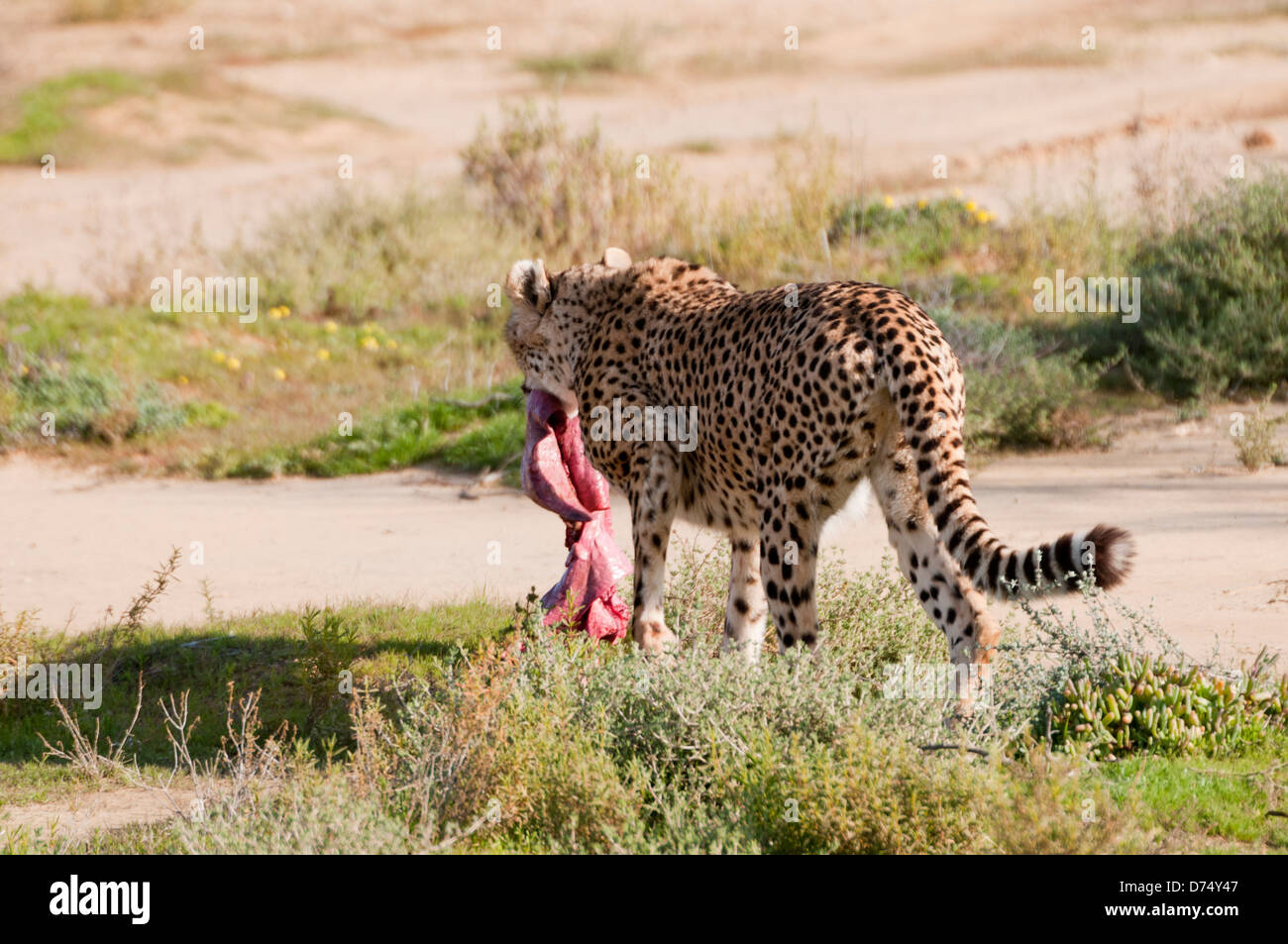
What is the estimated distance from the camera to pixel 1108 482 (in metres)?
8.85

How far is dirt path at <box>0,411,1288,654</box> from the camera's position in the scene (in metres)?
7.08

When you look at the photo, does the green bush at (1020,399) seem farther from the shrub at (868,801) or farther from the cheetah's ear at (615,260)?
the shrub at (868,801)

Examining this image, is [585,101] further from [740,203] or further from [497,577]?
[497,577]

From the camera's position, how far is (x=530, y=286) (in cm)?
614

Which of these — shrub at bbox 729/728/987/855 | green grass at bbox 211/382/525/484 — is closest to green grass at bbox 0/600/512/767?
shrub at bbox 729/728/987/855

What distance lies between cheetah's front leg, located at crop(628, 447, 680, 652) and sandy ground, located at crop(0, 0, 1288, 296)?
337 inches

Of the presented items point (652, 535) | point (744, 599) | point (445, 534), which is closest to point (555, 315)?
point (652, 535)

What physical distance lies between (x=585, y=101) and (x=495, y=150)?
16439 millimetres

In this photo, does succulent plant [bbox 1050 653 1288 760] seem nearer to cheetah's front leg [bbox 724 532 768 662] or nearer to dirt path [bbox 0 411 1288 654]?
dirt path [bbox 0 411 1288 654]

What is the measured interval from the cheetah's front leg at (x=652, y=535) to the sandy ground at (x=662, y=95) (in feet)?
28.1

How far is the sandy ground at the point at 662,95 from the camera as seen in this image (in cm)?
1916

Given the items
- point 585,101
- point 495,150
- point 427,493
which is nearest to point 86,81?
point 585,101

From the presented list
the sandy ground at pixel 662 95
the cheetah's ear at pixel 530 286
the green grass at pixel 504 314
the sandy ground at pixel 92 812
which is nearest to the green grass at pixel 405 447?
the green grass at pixel 504 314

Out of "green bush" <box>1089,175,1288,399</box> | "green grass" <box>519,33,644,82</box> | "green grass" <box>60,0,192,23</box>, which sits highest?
"green grass" <box>60,0,192,23</box>
